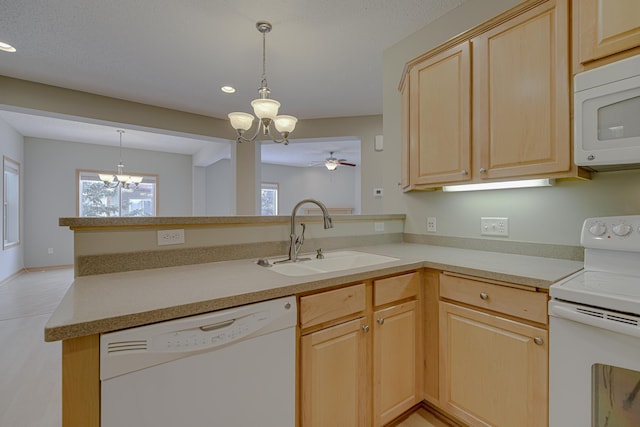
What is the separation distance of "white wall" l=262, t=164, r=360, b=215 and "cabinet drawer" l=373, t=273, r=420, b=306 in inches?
281

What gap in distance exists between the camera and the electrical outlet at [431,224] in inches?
85.4

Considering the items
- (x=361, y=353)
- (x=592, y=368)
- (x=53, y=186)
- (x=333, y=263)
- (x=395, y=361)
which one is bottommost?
(x=395, y=361)

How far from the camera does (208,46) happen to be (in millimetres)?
2697

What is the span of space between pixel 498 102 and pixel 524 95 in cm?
12

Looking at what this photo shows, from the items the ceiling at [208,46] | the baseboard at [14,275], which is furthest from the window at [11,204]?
the ceiling at [208,46]

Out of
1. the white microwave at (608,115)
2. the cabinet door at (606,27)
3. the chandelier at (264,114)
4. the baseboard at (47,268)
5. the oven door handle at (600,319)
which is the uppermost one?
the chandelier at (264,114)

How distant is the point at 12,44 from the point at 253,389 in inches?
146

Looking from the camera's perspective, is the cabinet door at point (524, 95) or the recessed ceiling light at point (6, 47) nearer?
the cabinet door at point (524, 95)

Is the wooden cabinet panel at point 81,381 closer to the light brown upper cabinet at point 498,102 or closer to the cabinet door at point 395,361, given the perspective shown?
the cabinet door at point 395,361

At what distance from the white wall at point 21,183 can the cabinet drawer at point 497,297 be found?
6458 mm

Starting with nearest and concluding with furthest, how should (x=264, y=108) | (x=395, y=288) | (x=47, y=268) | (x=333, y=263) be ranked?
(x=395, y=288) → (x=333, y=263) → (x=264, y=108) → (x=47, y=268)

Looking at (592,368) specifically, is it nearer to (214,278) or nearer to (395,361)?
(395,361)

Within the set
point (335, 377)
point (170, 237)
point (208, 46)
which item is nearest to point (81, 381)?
point (170, 237)

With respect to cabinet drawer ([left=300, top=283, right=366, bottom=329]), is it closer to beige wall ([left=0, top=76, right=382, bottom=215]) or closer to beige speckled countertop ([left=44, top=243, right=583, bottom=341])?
beige speckled countertop ([left=44, top=243, right=583, bottom=341])
